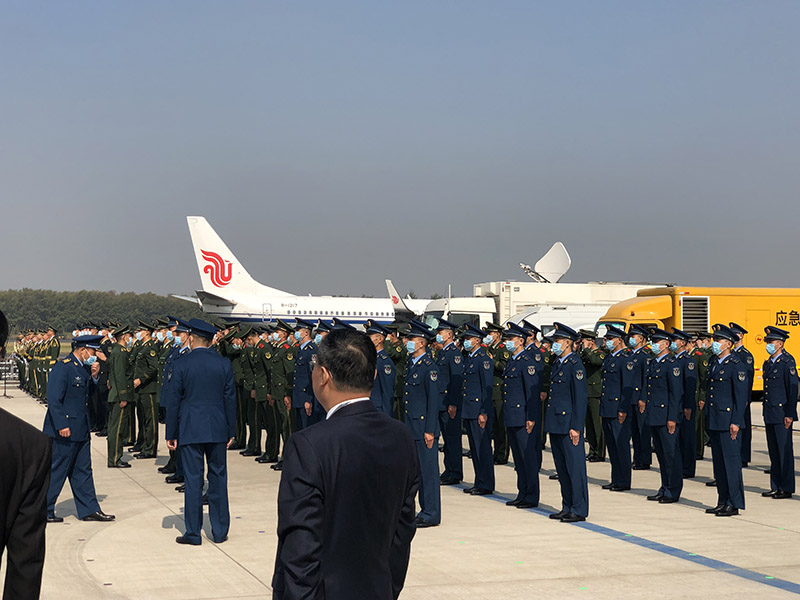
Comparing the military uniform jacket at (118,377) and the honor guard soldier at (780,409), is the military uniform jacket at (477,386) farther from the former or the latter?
the military uniform jacket at (118,377)

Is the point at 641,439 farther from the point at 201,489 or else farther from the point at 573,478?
the point at 201,489

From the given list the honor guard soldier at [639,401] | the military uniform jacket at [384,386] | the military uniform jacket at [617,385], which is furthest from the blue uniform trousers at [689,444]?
the military uniform jacket at [384,386]

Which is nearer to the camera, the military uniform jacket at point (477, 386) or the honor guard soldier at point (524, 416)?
the honor guard soldier at point (524, 416)

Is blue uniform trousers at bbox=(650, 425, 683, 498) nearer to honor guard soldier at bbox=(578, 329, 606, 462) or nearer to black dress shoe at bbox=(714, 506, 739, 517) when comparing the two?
black dress shoe at bbox=(714, 506, 739, 517)

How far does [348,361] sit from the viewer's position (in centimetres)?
323

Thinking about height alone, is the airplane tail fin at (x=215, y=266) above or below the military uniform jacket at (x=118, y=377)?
above

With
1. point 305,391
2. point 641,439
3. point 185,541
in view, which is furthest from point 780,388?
point 185,541

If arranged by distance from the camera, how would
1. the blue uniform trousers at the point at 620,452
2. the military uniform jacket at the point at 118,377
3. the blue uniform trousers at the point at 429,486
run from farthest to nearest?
the military uniform jacket at the point at 118,377 < the blue uniform trousers at the point at 620,452 < the blue uniform trousers at the point at 429,486

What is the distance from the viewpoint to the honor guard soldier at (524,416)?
Answer: 9586mm

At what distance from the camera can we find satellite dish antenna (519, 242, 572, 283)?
29438 mm

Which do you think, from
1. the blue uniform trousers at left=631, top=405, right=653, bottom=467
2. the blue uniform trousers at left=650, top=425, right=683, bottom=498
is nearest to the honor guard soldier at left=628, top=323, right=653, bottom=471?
the blue uniform trousers at left=631, top=405, right=653, bottom=467

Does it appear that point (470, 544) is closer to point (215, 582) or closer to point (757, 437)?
point (215, 582)

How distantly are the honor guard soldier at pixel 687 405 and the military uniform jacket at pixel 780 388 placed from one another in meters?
1.06

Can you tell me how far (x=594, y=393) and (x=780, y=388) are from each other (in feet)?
11.7
